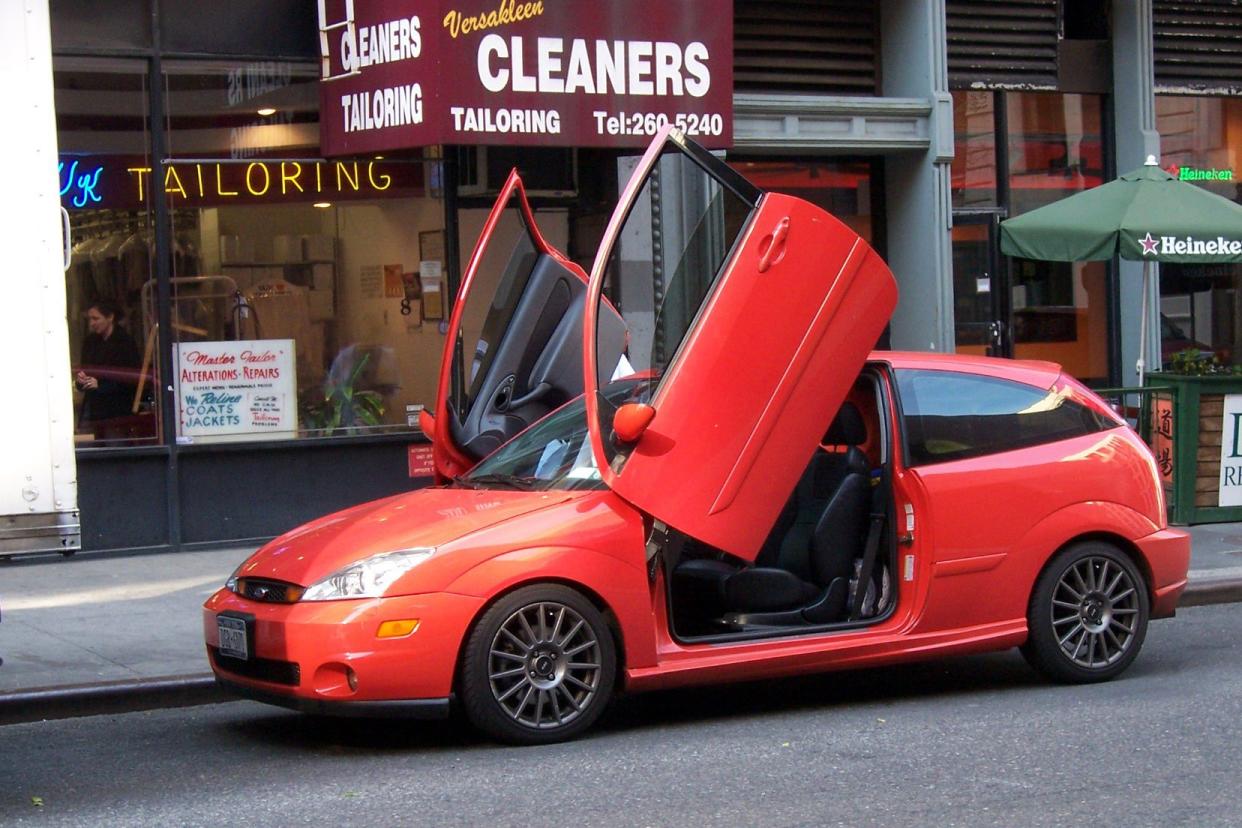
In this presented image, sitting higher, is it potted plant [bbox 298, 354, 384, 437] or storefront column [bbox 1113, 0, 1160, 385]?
storefront column [bbox 1113, 0, 1160, 385]

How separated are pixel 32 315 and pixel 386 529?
1.74 m

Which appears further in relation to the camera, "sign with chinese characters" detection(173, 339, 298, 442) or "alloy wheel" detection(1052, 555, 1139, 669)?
"sign with chinese characters" detection(173, 339, 298, 442)

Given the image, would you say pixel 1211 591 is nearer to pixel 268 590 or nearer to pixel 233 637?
pixel 268 590

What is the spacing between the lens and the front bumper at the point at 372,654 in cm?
651

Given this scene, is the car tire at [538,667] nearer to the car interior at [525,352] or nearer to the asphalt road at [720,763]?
the asphalt road at [720,763]

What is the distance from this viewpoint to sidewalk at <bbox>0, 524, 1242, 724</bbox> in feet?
26.3

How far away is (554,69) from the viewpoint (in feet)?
40.1

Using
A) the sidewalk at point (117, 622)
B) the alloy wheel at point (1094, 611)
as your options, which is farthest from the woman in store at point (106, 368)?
the alloy wheel at point (1094, 611)

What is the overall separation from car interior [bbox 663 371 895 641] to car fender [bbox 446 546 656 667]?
37cm

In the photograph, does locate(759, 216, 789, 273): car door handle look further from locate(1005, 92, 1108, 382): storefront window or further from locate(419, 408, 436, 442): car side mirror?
locate(1005, 92, 1108, 382): storefront window

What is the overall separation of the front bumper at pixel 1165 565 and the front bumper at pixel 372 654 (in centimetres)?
346

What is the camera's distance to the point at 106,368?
12.1 m

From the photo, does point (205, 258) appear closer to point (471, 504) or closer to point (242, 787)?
point (471, 504)

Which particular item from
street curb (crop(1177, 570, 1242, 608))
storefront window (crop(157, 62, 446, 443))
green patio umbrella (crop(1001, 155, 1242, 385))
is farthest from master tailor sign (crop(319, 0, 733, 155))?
street curb (crop(1177, 570, 1242, 608))
